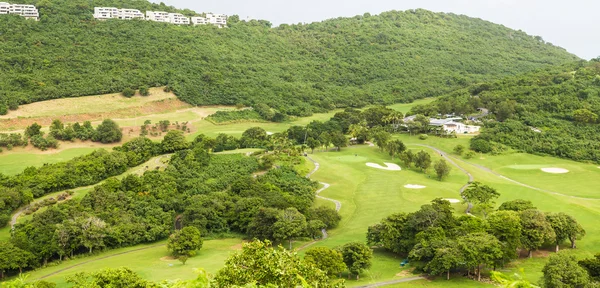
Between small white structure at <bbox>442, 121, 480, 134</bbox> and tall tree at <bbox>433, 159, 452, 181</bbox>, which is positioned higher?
small white structure at <bbox>442, 121, 480, 134</bbox>

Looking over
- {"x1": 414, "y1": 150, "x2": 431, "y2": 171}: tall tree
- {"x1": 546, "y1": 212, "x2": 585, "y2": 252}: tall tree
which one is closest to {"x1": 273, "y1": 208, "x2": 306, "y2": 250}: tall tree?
{"x1": 546, "y1": 212, "x2": 585, "y2": 252}: tall tree

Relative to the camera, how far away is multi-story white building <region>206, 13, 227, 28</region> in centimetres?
14752

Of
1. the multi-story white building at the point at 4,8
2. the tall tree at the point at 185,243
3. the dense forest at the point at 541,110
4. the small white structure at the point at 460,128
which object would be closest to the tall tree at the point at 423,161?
the dense forest at the point at 541,110

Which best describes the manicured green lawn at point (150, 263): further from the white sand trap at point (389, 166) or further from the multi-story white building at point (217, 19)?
the multi-story white building at point (217, 19)

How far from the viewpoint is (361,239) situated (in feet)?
140

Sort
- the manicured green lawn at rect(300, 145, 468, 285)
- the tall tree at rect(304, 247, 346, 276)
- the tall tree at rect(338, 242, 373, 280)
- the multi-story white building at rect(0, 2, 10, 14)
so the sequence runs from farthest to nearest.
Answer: the multi-story white building at rect(0, 2, 10, 14)
the manicured green lawn at rect(300, 145, 468, 285)
the tall tree at rect(338, 242, 373, 280)
the tall tree at rect(304, 247, 346, 276)

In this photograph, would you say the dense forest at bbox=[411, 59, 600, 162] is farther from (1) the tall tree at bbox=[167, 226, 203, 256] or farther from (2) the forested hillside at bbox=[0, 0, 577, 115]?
(1) the tall tree at bbox=[167, 226, 203, 256]

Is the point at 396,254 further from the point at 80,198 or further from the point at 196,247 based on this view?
the point at 80,198

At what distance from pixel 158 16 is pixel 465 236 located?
116822 mm

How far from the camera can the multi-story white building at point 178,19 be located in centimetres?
13588

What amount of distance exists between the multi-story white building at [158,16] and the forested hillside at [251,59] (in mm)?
5835

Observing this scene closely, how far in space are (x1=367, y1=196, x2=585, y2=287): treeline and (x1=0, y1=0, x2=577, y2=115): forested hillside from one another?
207ft

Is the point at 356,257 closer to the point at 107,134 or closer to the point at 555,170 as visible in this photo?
the point at 555,170

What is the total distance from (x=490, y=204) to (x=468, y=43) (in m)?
134
